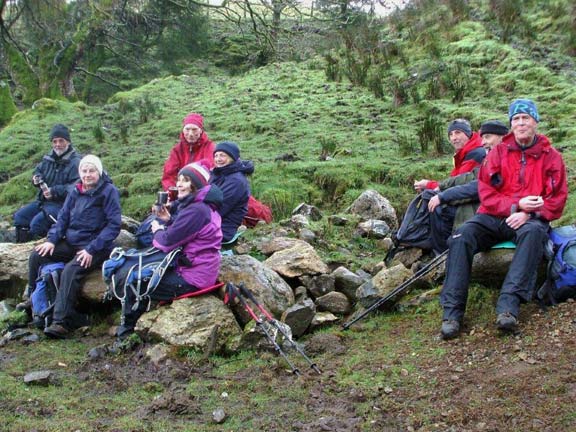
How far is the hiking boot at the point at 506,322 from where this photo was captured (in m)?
4.20

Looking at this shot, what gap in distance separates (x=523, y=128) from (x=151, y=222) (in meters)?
3.41

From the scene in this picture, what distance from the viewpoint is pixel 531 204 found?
4.52 metres

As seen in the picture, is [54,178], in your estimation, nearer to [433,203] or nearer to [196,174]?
[196,174]

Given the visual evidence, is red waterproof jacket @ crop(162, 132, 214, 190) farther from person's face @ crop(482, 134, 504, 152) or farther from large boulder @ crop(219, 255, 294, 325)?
person's face @ crop(482, 134, 504, 152)

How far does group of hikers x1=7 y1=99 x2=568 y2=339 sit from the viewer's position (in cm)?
451

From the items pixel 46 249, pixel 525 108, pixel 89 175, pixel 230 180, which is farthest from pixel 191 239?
pixel 525 108

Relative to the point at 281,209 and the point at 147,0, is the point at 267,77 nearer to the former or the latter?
the point at 147,0

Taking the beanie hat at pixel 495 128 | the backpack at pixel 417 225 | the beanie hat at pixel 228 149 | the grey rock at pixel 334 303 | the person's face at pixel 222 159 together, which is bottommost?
the grey rock at pixel 334 303

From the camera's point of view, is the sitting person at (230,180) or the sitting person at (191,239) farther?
the sitting person at (230,180)

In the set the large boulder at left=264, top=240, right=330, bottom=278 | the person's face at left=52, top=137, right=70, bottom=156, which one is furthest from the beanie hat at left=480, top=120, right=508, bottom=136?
the person's face at left=52, top=137, right=70, bottom=156

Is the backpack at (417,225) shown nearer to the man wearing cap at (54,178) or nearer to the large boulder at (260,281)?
the large boulder at (260,281)

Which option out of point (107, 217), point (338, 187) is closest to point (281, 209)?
point (338, 187)

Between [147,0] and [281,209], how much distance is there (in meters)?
5.88

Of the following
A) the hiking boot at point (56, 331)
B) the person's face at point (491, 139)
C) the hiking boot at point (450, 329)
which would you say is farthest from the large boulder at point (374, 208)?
the hiking boot at point (56, 331)
